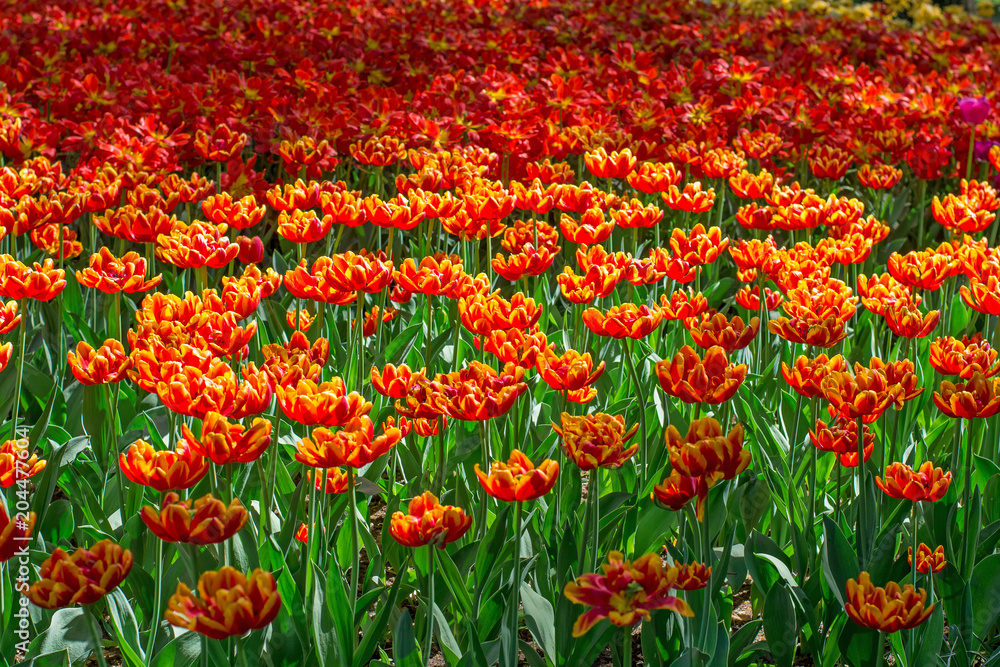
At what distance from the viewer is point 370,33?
21.5ft

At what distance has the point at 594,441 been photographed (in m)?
1.42

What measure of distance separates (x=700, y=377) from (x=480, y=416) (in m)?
0.38

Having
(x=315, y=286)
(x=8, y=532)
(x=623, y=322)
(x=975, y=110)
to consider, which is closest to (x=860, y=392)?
(x=623, y=322)

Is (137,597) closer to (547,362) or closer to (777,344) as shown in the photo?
(547,362)

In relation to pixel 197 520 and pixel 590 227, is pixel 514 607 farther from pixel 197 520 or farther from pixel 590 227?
pixel 590 227

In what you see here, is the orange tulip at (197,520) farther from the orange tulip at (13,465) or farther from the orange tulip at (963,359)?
the orange tulip at (963,359)

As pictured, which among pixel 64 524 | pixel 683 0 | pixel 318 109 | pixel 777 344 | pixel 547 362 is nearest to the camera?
pixel 547 362

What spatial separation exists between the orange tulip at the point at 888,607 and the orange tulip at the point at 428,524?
0.58 metres

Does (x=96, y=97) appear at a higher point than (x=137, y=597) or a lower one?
higher

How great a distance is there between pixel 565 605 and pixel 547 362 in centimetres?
41

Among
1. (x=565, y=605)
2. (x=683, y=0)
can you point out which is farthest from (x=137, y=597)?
(x=683, y=0)

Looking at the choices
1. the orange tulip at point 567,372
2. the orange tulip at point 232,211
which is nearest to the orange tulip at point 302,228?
the orange tulip at point 232,211

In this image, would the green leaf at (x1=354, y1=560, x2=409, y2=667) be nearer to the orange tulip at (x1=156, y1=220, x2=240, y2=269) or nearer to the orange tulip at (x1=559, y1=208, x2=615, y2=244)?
the orange tulip at (x1=156, y1=220, x2=240, y2=269)

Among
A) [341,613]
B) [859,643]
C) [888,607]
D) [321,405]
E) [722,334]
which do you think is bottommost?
[859,643]
